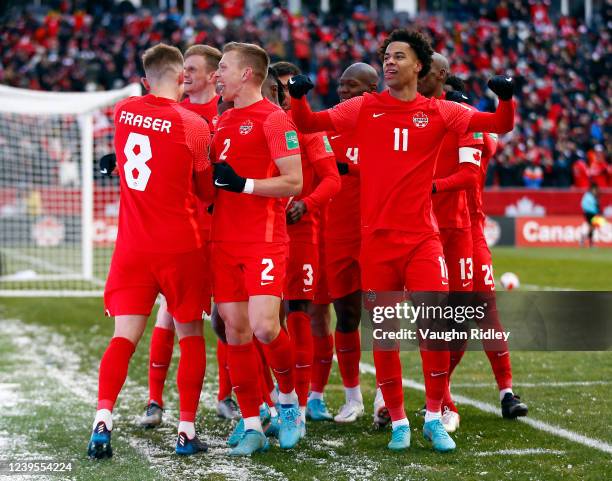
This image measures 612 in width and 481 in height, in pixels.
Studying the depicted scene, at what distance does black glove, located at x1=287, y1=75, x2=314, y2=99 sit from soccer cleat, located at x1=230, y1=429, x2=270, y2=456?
1797mm

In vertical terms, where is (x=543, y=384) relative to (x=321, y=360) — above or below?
below

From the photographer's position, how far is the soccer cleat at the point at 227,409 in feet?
21.7

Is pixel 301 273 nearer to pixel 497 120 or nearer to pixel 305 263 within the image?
pixel 305 263

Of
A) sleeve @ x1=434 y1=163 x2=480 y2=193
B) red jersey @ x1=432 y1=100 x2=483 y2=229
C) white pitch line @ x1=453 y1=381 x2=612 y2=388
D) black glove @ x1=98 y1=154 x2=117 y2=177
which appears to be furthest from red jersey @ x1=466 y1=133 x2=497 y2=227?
black glove @ x1=98 y1=154 x2=117 y2=177

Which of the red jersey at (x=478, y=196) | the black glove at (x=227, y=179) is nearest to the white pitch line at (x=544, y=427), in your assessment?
the red jersey at (x=478, y=196)

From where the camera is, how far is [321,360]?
269 inches

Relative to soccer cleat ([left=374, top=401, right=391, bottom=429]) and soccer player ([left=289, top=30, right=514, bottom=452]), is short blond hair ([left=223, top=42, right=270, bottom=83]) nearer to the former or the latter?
soccer player ([left=289, top=30, right=514, bottom=452])

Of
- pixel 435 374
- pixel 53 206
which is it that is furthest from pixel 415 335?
pixel 53 206

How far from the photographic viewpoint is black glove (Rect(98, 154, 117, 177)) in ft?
19.1

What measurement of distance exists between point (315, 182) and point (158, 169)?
1401mm

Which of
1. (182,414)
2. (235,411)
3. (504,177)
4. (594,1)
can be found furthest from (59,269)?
(594,1)

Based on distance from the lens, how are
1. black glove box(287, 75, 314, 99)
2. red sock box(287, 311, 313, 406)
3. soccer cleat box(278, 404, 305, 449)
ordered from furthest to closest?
red sock box(287, 311, 313, 406) < soccer cleat box(278, 404, 305, 449) < black glove box(287, 75, 314, 99)

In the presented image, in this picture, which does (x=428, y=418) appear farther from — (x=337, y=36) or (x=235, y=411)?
(x=337, y=36)

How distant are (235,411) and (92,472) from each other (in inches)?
70.5
